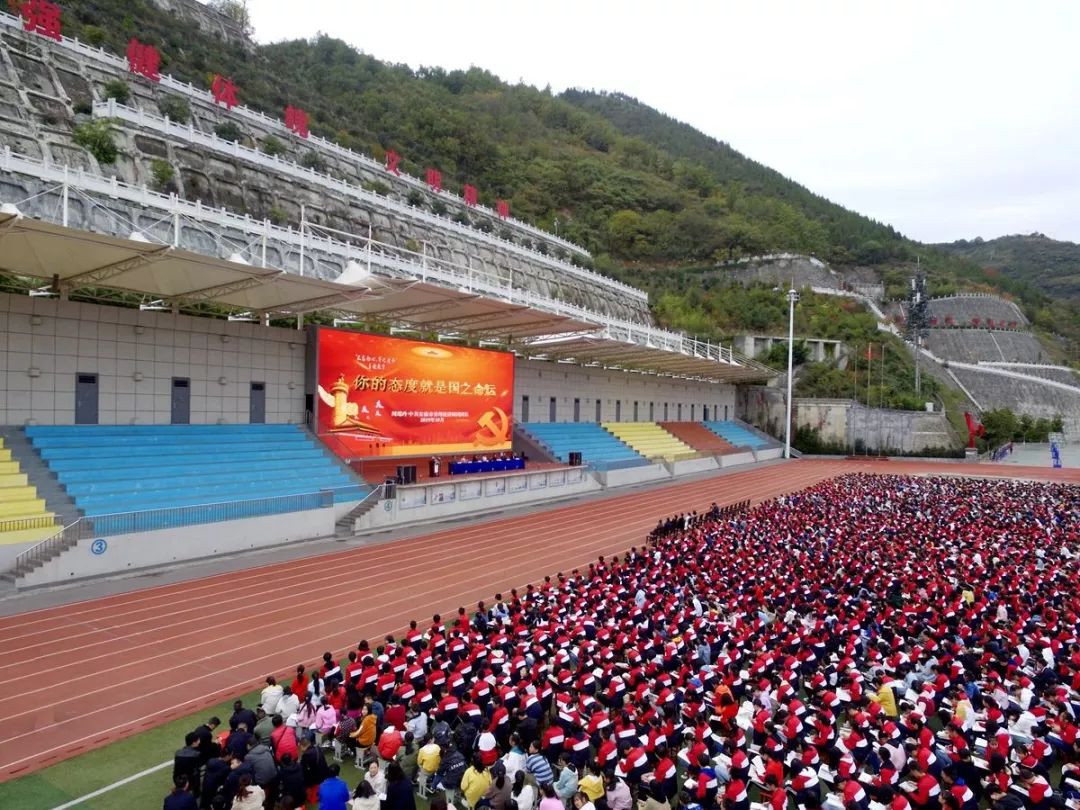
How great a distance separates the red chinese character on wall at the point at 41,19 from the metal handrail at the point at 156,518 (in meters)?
37.3

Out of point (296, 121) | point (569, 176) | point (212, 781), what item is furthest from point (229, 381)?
point (569, 176)

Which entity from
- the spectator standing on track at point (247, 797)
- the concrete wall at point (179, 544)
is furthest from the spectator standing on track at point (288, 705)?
the concrete wall at point (179, 544)

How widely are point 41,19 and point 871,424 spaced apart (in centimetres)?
5662

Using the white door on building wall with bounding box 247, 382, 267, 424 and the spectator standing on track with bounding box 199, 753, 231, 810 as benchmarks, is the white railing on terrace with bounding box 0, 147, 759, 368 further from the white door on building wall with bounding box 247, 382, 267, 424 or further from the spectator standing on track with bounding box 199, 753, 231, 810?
the spectator standing on track with bounding box 199, 753, 231, 810

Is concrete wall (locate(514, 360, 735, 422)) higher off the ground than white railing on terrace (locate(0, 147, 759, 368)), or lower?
lower

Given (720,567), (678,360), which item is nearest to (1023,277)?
(678,360)

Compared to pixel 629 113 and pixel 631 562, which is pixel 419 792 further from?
pixel 629 113

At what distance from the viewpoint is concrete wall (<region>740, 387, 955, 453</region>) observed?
1791 inches

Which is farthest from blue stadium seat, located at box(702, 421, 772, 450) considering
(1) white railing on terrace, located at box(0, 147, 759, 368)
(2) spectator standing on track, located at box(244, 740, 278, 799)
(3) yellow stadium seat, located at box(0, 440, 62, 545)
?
(2) spectator standing on track, located at box(244, 740, 278, 799)

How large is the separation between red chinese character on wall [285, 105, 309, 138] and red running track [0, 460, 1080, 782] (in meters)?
43.2

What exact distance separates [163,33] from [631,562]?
66.0 meters

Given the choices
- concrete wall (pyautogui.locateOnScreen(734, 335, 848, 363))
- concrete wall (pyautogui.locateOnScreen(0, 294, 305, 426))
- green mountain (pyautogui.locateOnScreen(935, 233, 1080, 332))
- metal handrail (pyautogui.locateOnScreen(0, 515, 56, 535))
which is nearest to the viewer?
metal handrail (pyautogui.locateOnScreen(0, 515, 56, 535))

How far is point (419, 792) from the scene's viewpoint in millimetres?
6152

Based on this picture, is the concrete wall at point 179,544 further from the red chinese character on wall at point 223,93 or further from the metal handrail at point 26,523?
the red chinese character on wall at point 223,93
